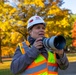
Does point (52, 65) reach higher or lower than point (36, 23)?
lower

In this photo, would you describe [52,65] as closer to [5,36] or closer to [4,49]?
[5,36]

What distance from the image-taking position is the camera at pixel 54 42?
11.1 ft

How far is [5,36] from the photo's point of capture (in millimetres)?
40156

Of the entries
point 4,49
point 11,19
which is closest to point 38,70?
point 11,19

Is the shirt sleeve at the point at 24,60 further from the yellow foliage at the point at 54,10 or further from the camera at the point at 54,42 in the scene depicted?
the yellow foliage at the point at 54,10

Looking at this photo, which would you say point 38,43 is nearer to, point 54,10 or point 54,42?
point 54,42

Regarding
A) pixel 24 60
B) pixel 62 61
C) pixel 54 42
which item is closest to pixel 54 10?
pixel 62 61

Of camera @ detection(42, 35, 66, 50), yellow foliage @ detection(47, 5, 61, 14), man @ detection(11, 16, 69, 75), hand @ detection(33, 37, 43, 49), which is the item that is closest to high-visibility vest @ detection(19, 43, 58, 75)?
man @ detection(11, 16, 69, 75)

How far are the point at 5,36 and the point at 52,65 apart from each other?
36580mm

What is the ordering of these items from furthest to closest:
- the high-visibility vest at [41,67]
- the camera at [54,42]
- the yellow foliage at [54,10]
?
the yellow foliage at [54,10]
the high-visibility vest at [41,67]
the camera at [54,42]

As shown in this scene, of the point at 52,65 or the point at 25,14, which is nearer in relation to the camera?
the point at 52,65

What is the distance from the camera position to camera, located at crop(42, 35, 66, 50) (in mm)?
3380

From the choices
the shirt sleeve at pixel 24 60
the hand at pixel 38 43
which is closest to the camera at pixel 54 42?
the hand at pixel 38 43

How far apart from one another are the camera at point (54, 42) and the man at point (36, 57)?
16 cm
